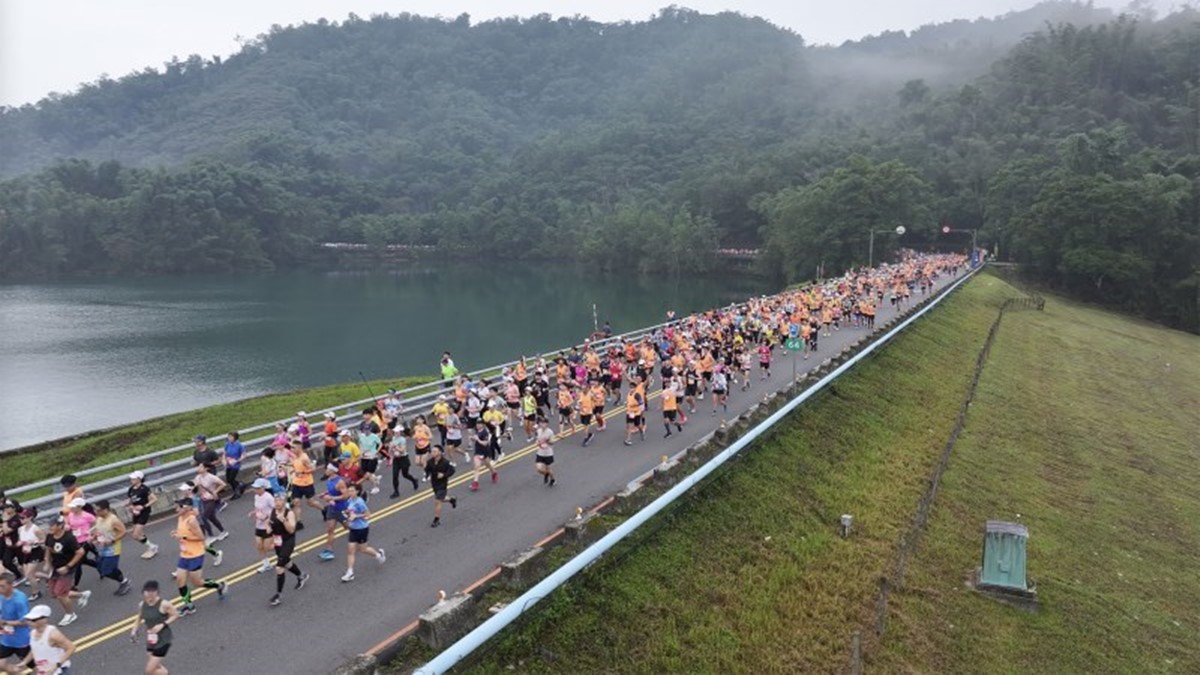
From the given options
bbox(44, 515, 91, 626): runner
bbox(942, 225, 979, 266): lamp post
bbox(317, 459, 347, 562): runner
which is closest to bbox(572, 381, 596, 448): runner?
bbox(317, 459, 347, 562): runner

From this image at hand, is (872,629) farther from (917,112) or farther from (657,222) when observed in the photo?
(917,112)

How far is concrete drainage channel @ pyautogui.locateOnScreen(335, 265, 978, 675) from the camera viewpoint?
9.47 meters

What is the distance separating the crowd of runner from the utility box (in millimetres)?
7870

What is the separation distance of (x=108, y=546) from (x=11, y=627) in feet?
8.22

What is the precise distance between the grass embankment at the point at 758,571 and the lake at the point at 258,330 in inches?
1199

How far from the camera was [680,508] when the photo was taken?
14.1 m

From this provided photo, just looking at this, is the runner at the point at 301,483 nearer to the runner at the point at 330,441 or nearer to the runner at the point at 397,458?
the runner at the point at 330,441

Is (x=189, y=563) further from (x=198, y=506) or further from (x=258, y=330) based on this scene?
(x=258, y=330)

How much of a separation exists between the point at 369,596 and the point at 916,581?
904 centimetres

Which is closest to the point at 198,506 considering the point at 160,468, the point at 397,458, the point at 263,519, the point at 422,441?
the point at 263,519

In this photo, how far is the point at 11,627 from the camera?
348 inches

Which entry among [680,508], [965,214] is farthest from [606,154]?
[680,508]

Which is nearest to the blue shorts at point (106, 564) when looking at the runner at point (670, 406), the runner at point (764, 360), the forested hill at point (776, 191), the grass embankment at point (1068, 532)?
the grass embankment at point (1068, 532)

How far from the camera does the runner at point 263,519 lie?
38.9ft
